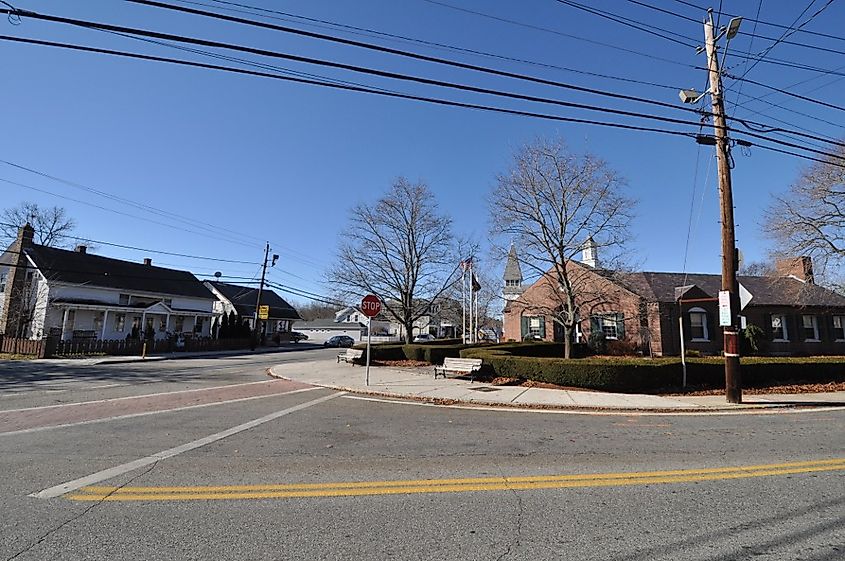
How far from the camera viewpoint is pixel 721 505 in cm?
436

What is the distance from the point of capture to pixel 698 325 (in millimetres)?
28344

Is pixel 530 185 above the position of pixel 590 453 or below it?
above

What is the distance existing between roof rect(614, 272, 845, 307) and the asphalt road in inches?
829

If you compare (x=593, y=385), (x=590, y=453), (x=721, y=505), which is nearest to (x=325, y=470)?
(x=590, y=453)

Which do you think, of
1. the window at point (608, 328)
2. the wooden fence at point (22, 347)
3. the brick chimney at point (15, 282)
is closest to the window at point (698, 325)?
the window at point (608, 328)

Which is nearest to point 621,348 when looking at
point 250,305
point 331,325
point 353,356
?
point 353,356

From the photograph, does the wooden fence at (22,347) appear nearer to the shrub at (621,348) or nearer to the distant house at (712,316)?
the distant house at (712,316)

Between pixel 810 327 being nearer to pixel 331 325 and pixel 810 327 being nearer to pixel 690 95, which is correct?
pixel 690 95

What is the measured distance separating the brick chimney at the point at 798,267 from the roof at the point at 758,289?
0.47 m

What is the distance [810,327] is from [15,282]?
5512 centimetres

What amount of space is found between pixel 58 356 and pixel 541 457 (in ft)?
94.6

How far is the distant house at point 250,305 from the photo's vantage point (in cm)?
5084

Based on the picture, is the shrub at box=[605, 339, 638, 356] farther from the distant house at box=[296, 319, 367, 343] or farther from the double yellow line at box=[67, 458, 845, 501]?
the distant house at box=[296, 319, 367, 343]

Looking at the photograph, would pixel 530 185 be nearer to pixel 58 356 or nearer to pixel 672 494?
pixel 672 494
